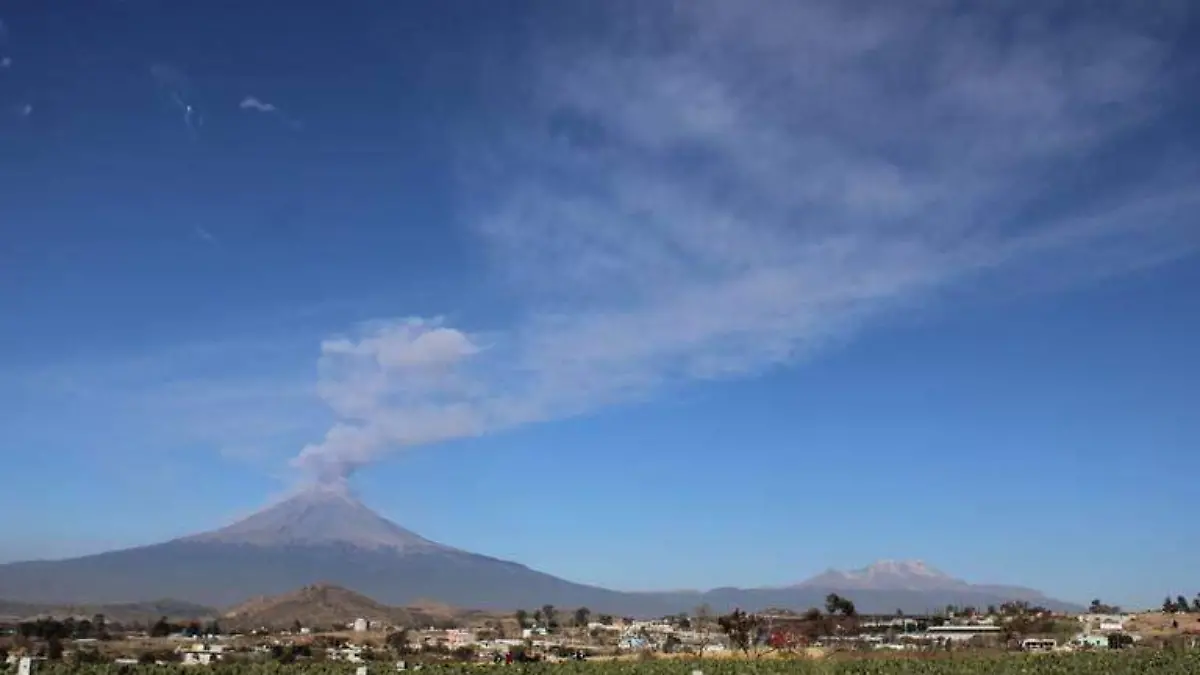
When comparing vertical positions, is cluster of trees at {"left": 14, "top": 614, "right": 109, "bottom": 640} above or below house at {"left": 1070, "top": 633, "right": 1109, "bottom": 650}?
above

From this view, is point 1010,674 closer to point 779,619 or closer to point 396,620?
point 779,619

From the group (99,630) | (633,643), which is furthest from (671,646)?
(99,630)

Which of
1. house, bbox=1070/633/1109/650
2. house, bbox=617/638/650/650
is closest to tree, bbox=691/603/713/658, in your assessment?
house, bbox=617/638/650/650

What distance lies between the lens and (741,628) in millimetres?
79250

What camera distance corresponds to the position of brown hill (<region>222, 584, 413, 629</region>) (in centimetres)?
14725

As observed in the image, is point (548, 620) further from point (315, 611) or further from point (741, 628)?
point (741, 628)

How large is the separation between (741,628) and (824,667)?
3554cm

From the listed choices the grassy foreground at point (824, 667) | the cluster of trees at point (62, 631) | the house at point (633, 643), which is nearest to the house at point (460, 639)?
the house at point (633, 643)

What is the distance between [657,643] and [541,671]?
55855 millimetres

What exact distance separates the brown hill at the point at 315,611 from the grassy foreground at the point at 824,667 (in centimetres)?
9686

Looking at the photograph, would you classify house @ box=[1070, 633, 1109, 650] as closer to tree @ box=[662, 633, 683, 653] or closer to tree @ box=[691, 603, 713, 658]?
tree @ box=[662, 633, 683, 653]

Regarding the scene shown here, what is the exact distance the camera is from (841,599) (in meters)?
135

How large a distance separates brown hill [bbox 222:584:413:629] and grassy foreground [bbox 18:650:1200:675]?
318 ft

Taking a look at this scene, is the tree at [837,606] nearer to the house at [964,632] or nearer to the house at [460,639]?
the house at [964,632]
